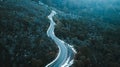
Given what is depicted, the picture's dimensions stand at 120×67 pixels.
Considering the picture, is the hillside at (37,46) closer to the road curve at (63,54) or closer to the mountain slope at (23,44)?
the mountain slope at (23,44)

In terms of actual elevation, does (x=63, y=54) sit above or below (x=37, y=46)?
above

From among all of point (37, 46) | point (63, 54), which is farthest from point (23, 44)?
point (63, 54)

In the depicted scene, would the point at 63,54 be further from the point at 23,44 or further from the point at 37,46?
the point at 23,44

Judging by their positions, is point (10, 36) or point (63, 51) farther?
point (10, 36)

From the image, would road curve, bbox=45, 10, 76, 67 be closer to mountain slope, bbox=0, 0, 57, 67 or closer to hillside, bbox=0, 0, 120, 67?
hillside, bbox=0, 0, 120, 67

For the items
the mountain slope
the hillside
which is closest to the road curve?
the hillside

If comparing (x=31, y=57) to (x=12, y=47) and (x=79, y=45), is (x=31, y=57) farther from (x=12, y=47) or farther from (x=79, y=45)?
(x=79, y=45)

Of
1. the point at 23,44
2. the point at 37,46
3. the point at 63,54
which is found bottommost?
the point at 23,44

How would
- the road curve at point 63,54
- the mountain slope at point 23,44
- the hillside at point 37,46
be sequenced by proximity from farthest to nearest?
the hillside at point 37,46 < the mountain slope at point 23,44 < the road curve at point 63,54

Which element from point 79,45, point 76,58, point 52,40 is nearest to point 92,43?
point 79,45

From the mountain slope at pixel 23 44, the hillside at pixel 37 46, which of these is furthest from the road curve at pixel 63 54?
the mountain slope at pixel 23 44

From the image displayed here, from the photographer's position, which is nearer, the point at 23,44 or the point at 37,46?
the point at 37,46
